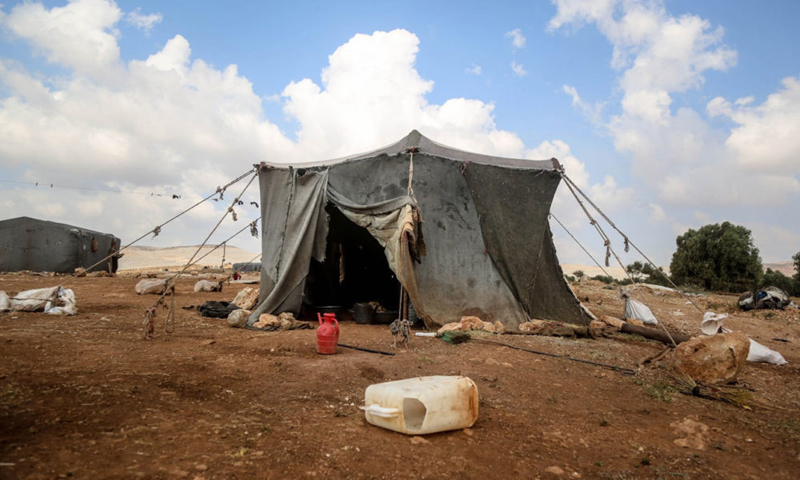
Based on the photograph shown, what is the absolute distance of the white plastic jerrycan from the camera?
2.62m

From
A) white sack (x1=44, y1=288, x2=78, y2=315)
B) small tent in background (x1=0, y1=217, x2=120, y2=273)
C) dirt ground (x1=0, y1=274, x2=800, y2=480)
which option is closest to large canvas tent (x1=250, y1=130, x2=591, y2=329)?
dirt ground (x1=0, y1=274, x2=800, y2=480)

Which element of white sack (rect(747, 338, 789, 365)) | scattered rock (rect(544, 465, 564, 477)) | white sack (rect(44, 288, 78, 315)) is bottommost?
scattered rock (rect(544, 465, 564, 477))

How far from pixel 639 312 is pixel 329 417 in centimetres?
670

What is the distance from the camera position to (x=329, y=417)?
288cm

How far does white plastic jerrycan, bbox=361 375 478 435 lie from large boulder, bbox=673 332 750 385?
9.16 ft

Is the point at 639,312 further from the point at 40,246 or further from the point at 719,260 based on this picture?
the point at 40,246

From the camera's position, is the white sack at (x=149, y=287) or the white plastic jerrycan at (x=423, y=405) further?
the white sack at (x=149, y=287)

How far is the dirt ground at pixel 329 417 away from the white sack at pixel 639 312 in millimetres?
2335

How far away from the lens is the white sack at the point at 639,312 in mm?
7429

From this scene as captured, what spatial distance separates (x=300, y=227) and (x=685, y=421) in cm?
580

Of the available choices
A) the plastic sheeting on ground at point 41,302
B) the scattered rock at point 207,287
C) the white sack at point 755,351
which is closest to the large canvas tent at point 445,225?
the white sack at point 755,351

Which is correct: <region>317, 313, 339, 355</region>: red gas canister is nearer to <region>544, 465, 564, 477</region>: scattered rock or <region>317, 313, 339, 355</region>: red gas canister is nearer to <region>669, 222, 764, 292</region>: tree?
<region>544, 465, 564, 477</region>: scattered rock

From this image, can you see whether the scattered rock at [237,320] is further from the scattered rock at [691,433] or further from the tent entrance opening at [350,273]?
the scattered rock at [691,433]

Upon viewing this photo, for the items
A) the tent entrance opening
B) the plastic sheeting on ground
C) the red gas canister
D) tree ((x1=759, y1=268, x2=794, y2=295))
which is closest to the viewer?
the red gas canister
